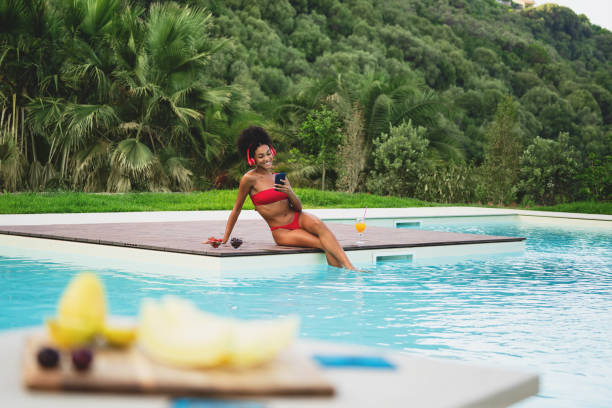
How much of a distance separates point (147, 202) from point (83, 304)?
13651mm

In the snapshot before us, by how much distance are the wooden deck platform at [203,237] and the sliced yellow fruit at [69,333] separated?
522 cm

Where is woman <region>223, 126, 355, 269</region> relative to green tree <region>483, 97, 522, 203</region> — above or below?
below

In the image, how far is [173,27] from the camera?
57.6 ft

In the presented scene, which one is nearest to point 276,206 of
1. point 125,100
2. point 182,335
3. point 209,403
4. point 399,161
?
point 182,335

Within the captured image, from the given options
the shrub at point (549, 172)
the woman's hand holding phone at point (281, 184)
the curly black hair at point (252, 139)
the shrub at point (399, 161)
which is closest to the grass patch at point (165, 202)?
the shrub at point (549, 172)

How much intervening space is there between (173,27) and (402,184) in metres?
7.41

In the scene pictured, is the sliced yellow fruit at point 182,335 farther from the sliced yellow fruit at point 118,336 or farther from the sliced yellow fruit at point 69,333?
the sliced yellow fruit at point 69,333

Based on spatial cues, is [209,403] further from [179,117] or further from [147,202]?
[179,117]

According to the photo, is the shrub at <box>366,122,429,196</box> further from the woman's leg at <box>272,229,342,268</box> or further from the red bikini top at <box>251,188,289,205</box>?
the red bikini top at <box>251,188,289,205</box>

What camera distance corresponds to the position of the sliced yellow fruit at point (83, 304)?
182 centimetres

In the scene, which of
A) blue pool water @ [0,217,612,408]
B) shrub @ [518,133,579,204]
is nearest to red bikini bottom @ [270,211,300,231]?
blue pool water @ [0,217,612,408]

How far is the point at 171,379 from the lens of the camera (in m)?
1.66

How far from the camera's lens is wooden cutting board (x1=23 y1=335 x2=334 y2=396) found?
1.63 m

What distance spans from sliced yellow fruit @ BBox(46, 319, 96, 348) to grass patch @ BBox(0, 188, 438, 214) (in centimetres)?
1225
